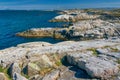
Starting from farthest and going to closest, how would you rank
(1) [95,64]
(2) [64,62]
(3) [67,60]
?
(2) [64,62] < (3) [67,60] < (1) [95,64]

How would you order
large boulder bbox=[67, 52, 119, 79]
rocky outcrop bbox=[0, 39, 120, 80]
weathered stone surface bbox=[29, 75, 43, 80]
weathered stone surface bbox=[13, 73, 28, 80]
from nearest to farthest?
large boulder bbox=[67, 52, 119, 79], rocky outcrop bbox=[0, 39, 120, 80], weathered stone surface bbox=[13, 73, 28, 80], weathered stone surface bbox=[29, 75, 43, 80]

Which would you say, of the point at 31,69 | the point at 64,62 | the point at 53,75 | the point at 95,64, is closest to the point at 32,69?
the point at 31,69

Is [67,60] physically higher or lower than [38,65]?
higher

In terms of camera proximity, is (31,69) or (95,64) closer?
(95,64)

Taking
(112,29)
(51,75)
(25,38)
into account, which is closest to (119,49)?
(51,75)

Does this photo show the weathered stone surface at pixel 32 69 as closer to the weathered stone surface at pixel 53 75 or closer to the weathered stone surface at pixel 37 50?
the weathered stone surface at pixel 53 75

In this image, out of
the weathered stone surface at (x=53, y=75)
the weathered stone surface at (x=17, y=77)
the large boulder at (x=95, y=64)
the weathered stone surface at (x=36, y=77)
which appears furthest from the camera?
the weathered stone surface at (x=36, y=77)

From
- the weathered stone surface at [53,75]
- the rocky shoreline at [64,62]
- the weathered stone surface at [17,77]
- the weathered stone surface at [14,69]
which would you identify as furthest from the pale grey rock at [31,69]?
the weathered stone surface at [53,75]

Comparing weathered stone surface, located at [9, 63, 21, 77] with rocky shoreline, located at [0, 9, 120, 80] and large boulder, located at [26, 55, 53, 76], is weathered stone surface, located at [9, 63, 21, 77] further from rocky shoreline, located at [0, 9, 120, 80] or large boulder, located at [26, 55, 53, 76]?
large boulder, located at [26, 55, 53, 76]

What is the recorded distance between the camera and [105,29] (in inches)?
2970

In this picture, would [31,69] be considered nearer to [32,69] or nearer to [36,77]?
[32,69]

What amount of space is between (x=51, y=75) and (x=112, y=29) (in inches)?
2175

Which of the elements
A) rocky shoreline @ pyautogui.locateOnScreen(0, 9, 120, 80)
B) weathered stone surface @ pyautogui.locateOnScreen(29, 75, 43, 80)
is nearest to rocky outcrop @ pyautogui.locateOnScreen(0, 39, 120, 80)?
rocky shoreline @ pyautogui.locateOnScreen(0, 9, 120, 80)

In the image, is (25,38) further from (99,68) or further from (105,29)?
(99,68)
